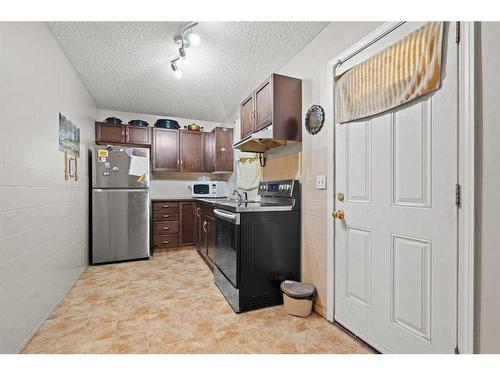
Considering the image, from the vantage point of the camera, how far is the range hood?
2104 mm

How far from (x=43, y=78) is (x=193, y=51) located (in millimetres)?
1254

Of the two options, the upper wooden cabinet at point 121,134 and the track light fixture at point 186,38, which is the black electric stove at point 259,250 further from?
the upper wooden cabinet at point 121,134

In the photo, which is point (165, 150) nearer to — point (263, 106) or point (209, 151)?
point (209, 151)

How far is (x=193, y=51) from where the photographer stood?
2.23 metres

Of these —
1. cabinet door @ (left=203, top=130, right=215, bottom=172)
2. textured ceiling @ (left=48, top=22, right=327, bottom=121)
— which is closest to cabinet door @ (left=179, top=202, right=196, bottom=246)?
cabinet door @ (left=203, top=130, right=215, bottom=172)

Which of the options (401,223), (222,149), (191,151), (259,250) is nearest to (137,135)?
(191,151)

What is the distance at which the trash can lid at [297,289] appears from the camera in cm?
185

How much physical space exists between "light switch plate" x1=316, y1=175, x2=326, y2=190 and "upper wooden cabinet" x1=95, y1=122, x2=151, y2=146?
317cm

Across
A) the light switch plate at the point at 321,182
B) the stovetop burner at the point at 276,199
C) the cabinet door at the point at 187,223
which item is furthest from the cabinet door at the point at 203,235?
the light switch plate at the point at 321,182

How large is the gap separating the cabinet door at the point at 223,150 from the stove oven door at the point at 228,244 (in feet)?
5.54

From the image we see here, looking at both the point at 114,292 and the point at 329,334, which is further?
the point at 114,292
